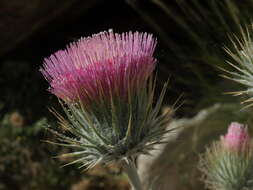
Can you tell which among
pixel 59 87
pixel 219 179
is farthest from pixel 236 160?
pixel 59 87

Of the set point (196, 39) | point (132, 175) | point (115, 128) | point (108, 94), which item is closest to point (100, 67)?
point (108, 94)

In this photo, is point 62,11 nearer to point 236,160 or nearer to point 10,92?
point 10,92

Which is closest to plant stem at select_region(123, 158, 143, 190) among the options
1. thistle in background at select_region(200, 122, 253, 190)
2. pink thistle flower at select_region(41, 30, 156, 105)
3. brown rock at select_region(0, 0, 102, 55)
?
pink thistle flower at select_region(41, 30, 156, 105)

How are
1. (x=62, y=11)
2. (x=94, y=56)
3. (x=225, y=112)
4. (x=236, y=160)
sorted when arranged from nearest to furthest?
(x=94, y=56) < (x=236, y=160) < (x=225, y=112) < (x=62, y=11)

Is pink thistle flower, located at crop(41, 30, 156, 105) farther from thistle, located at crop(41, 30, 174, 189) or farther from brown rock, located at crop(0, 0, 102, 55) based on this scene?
brown rock, located at crop(0, 0, 102, 55)

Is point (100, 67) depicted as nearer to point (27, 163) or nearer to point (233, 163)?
point (233, 163)

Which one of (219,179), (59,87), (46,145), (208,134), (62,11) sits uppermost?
(62,11)

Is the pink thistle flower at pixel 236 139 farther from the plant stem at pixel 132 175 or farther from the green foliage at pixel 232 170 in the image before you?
the plant stem at pixel 132 175
